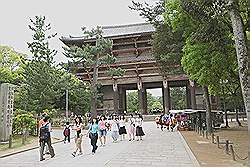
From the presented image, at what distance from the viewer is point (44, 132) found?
10977 millimetres

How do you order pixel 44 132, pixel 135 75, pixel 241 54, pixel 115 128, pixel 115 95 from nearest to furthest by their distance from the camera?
pixel 241 54
pixel 44 132
pixel 115 128
pixel 115 95
pixel 135 75

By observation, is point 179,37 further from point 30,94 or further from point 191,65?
point 30,94

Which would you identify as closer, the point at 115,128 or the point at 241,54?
the point at 241,54

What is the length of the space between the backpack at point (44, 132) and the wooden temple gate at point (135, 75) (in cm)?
3080

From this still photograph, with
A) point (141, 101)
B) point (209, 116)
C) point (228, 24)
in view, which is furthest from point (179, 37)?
point (141, 101)

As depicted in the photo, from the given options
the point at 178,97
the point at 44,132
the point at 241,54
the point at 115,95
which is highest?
the point at 178,97

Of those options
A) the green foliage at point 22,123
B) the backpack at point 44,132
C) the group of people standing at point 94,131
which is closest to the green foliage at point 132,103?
the green foliage at point 22,123

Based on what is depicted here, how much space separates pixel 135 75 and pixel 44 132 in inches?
1328

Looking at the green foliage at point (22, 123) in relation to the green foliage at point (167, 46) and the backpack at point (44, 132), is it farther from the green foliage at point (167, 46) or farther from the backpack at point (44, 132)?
the green foliage at point (167, 46)

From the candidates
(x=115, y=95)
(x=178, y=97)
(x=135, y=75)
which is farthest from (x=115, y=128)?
(x=178, y=97)

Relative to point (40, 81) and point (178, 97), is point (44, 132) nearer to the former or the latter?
point (40, 81)

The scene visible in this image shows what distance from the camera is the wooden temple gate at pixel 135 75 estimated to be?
4275 centimetres

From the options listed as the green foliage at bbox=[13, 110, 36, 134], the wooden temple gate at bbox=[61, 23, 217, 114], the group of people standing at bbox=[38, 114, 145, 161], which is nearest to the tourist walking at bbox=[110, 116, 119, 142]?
the group of people standing at bbox=[38, 114, 145, 161]

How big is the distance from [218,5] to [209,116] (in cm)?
1302
